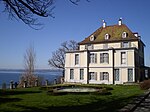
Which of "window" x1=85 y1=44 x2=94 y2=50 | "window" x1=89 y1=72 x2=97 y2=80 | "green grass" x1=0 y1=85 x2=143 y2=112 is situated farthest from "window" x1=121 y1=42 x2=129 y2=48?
"green grass" x1=0 y1=85 x2=143 y2=112

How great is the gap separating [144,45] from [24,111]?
47.3 meters

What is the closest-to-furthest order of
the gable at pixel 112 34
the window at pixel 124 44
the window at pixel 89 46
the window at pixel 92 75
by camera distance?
the window at pixel 92 75 < the window at pixel 124 44 < the gable at pixel 112 34 < the window at pixel 89 46

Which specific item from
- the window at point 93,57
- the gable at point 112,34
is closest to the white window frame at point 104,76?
the window at point 93,57

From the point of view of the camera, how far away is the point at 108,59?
43812mm

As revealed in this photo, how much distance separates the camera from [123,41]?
46.8 meters

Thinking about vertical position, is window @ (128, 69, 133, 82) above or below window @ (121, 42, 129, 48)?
below

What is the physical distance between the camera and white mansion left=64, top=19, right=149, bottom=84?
4191 cm

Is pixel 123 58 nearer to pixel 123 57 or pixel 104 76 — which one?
pixel 123 57

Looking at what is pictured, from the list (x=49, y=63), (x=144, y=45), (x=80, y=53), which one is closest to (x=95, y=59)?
(x=80, y=53)

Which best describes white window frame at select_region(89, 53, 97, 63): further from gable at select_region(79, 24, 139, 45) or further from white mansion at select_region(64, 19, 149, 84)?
gable at select_region(79, 24, 139, 45)

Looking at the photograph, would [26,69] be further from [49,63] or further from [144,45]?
[144,45]

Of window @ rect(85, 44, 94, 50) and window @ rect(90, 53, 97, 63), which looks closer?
window @ rect(90, 53, 97, 63)

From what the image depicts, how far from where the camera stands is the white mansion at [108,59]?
4191 centimetres

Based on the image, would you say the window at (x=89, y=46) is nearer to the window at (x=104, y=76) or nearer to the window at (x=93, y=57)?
the window at (x=93, y=57)
